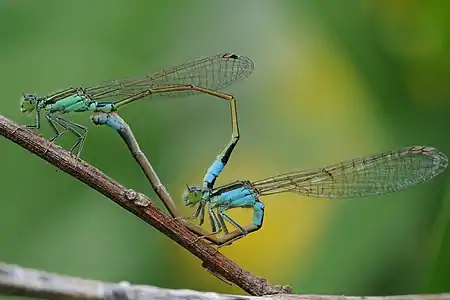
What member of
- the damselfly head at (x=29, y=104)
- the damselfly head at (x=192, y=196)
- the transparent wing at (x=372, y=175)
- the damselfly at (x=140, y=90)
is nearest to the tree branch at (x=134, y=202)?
the damselfly at (x=140, y=90)

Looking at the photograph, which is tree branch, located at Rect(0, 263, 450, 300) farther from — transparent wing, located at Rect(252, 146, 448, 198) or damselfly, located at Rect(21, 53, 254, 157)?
transparent wing, located at Rect(252, 146, 448, 198)

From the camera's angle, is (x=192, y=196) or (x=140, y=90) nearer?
(x=192, y=196)

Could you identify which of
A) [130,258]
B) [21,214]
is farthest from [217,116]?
[21,214]

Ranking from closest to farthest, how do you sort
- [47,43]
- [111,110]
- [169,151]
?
[111,110], [169,151], [47,43]

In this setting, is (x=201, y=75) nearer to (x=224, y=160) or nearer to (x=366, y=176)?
(x=224, y=160)

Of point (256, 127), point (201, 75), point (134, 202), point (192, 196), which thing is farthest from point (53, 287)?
point (256, 127)

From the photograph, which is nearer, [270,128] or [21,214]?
[21,214]

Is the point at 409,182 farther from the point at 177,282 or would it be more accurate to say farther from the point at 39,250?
the point at 39,250
